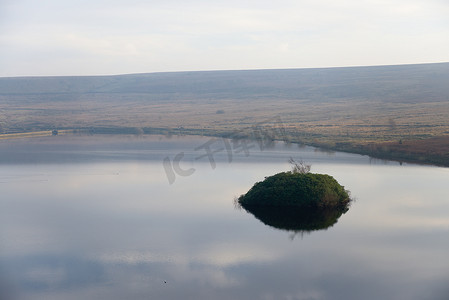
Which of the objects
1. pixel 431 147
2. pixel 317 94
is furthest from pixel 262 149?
pixel 317 94

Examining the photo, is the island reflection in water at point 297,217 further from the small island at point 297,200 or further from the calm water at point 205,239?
the calm water at point 205,239

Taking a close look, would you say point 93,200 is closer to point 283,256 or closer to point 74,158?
point 283,256

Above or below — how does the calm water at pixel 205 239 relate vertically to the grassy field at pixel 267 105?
below

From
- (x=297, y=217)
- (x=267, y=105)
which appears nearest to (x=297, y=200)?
(x=297, y=217)

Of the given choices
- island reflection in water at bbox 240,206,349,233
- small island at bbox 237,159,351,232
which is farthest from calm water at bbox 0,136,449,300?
small island at bbox 237,159,351,232

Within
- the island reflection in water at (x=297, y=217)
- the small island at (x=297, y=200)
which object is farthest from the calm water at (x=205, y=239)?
the small island at (x=297, y=200)
